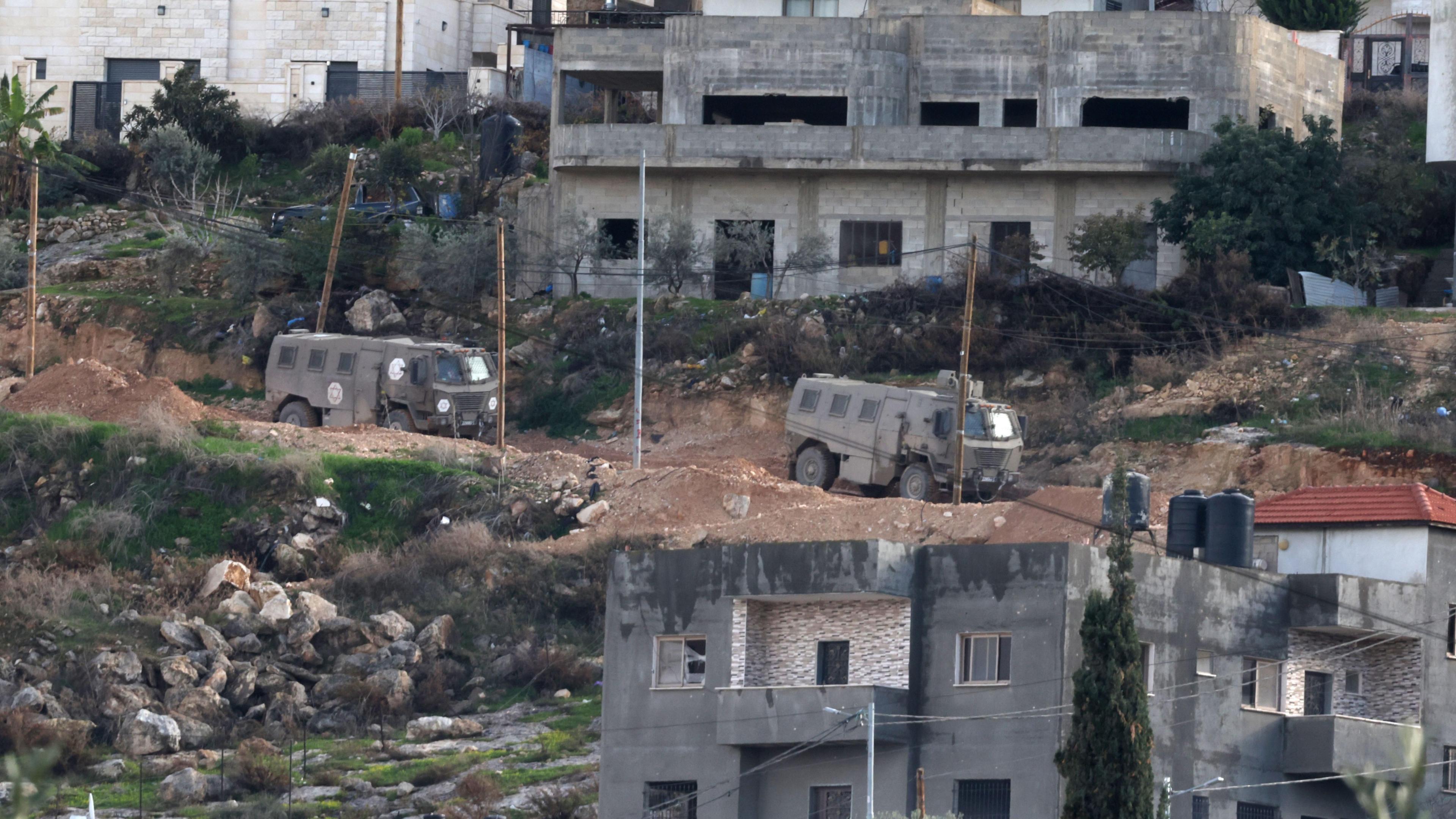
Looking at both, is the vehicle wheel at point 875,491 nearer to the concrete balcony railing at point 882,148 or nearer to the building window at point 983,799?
the concrete balcony railing at point 882,148

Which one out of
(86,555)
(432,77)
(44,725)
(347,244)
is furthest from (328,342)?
(432,77)

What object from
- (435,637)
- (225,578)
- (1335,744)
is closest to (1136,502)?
(1335,744)

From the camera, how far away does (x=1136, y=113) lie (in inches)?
2367

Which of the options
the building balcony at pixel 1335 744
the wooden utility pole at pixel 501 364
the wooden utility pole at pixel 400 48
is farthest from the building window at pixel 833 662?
the wooden utility pole at pixel 400 48

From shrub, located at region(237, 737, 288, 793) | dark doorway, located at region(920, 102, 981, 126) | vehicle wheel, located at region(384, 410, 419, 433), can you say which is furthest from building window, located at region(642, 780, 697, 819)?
dark doorway, located at region(920, 102, 981, 126)

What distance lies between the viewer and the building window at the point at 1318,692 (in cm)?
3206

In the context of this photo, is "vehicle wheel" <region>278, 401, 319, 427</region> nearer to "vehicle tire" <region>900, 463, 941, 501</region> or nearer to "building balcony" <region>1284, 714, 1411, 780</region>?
"vehicle tire" <region>900, 463, 941, 501</region>

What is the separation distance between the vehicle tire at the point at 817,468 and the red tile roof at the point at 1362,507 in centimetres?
1070

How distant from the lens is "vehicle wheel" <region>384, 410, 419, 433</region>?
49969 mm

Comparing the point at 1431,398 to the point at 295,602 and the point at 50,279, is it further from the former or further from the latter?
the point at 50,279

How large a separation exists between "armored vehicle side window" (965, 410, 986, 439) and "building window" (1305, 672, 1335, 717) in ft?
36.7

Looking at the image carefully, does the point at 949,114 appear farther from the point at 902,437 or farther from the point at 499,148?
the point at 902,437

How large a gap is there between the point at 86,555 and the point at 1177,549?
23.6m

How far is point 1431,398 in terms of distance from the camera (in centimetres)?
4775
